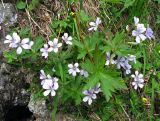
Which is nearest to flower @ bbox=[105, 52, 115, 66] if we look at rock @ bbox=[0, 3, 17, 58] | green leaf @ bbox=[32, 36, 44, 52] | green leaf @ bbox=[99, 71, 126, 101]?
green leaf @ bbox=[99, 71, 126, 101]

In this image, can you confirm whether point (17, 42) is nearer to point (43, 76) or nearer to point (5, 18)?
point (43, 76)

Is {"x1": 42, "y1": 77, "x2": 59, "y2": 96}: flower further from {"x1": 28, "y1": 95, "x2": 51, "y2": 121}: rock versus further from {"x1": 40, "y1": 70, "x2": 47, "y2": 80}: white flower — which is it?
{"x1": 28, "y1": 95, "x2": 51, "y2": 121}: rock

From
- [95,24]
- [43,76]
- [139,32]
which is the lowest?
[43,76]

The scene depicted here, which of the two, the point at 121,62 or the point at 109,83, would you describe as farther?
the point at 121,62

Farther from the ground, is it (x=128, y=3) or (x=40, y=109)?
(x=128, y=3)

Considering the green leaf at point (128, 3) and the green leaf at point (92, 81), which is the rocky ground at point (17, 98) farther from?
the green leaf at point (128, 3)

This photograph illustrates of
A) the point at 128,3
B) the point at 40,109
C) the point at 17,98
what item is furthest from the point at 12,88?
the point at 128,3

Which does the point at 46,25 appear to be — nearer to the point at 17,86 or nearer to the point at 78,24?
the point at 78,24
